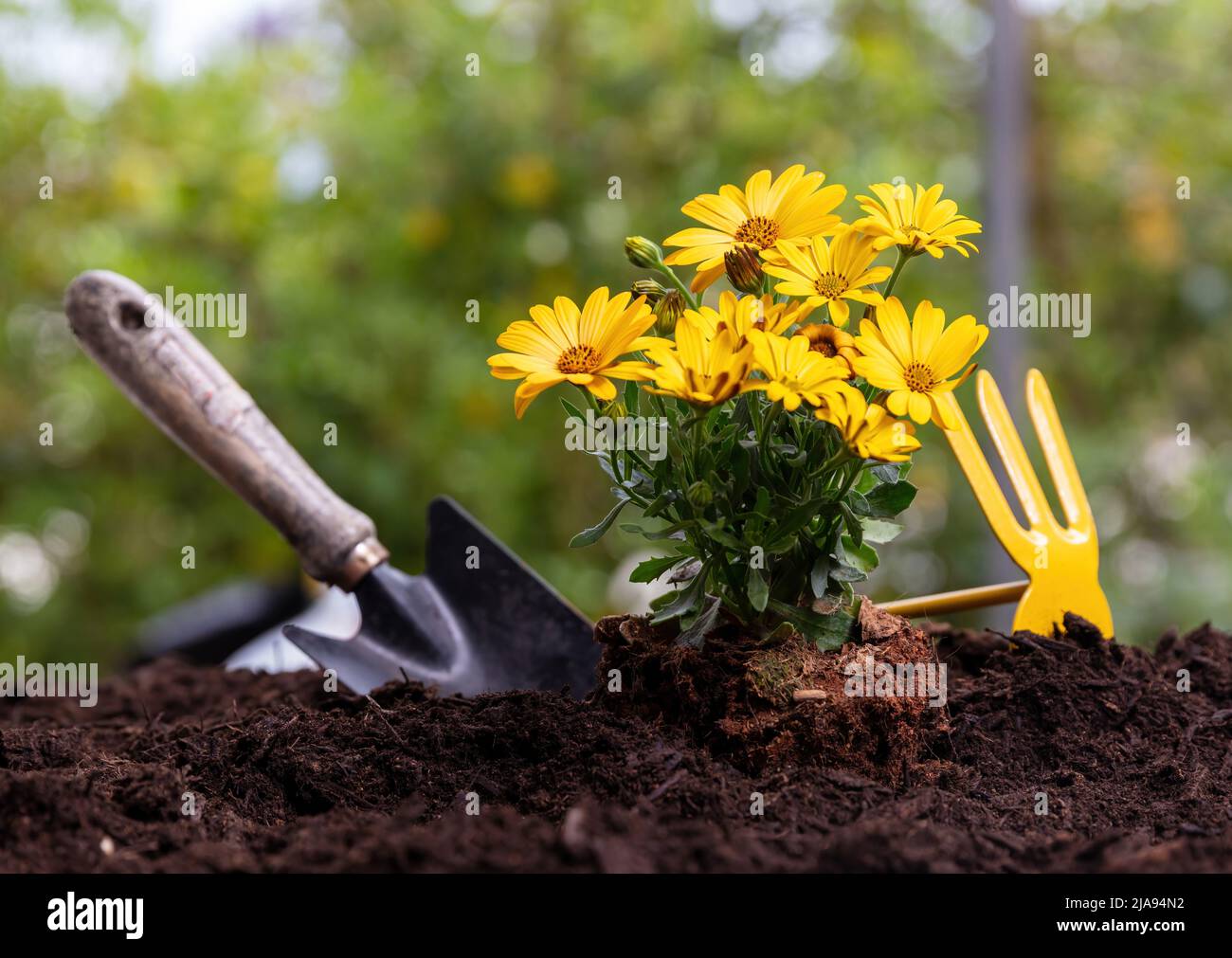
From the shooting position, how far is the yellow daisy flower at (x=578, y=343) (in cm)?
77

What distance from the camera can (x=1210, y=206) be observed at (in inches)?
118

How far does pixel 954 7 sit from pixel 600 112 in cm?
104

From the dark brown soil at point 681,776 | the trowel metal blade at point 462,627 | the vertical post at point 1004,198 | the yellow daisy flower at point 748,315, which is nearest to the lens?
the dark brown soil at point 681,776

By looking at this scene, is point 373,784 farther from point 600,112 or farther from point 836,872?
point 600,112

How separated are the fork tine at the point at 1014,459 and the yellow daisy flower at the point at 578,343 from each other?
1.44 ft

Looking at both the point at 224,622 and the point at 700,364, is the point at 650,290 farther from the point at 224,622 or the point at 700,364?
the point at 224,622

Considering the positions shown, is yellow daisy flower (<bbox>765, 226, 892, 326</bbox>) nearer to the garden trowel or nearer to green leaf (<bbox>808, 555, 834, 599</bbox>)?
green leaf (<bbox>808, 555, 834, 599</bbox>)

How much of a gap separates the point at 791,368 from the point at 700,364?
58 mm

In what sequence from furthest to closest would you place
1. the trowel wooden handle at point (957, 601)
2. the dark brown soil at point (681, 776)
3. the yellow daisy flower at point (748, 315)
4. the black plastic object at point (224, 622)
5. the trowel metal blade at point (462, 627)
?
the black plastic object at point (224, 622) → the trowel metal blade at point (462, 627) → the trowel wooden handle at point (957, 601) → the yellow daisy flower at point (748, 315) → the dark brown soil at point (681, 776)

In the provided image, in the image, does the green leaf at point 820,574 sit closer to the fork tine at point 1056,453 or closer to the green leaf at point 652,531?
the green leaf at point 652,531

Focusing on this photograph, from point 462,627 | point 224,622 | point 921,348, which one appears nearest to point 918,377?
point 921,348

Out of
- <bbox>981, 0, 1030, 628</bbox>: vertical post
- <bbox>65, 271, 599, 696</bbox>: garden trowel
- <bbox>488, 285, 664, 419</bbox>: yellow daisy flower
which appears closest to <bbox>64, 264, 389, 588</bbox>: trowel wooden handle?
<bbox>65, 271, 599, 696</bbox>: garden trowel

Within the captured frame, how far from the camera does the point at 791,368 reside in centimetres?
73

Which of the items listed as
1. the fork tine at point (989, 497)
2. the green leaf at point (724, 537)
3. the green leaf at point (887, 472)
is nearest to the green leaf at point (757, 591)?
the green leaf at point (724, 537)
